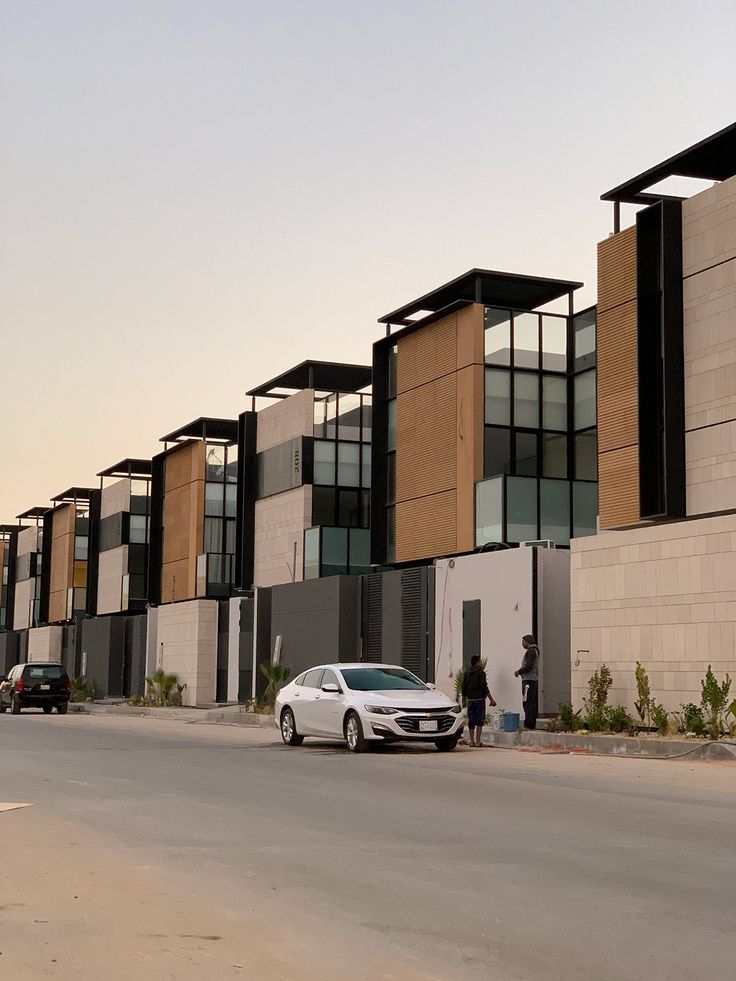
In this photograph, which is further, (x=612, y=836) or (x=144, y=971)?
(x=612, y=836)

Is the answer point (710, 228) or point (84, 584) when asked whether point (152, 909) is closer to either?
point (710, 228)

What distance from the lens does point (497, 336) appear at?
118 feet

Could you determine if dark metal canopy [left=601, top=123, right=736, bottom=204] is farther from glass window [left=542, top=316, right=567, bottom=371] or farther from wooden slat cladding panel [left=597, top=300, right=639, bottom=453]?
glass window [left=542, top=316, right=567, bottom=371]

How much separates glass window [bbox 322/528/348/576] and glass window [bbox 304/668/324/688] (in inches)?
811

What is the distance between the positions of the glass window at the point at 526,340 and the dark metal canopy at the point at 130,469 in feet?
115

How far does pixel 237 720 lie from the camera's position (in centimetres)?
3912

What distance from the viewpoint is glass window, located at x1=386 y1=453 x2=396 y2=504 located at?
39281 mm

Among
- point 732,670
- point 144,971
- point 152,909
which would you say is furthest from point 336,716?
point 144,971

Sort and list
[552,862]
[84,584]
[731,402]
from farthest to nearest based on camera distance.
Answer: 1. [84,584]
2. [731,402]
3. [552,862]

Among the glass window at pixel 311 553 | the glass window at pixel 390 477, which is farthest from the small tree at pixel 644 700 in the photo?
the glass window at pixel 311 553

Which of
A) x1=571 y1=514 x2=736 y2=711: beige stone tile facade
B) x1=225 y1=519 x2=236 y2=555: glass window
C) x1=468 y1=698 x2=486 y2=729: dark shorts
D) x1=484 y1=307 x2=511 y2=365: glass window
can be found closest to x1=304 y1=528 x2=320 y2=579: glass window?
x1=225 y1=519 x2=236 y2=555: glass window

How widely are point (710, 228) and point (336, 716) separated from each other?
1133cm

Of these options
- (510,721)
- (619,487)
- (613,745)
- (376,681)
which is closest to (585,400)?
(619,487)

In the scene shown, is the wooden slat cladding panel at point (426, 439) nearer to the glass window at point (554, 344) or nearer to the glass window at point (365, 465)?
the glass window at point (554, 344)
